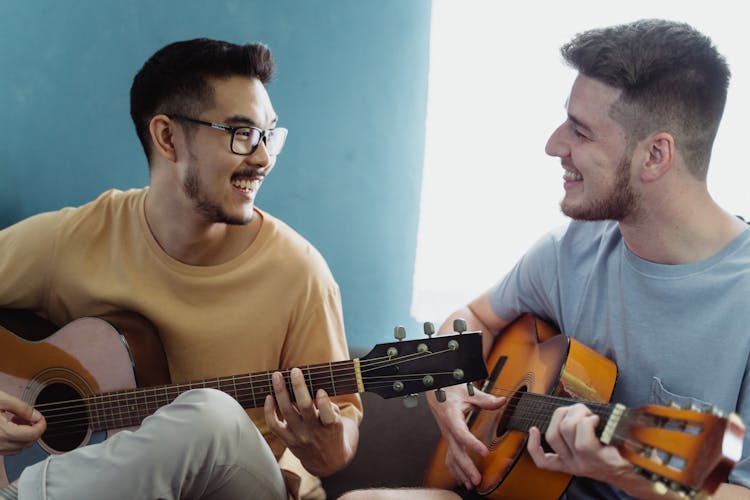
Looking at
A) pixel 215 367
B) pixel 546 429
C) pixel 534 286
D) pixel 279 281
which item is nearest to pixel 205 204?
pixel 279 281

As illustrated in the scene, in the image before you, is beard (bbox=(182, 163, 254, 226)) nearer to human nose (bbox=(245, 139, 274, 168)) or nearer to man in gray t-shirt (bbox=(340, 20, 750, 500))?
human nose (bbox=(245, 139, 274, 168))

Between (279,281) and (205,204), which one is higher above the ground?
(205,204)

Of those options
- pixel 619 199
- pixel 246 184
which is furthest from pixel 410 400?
pixel 246 184

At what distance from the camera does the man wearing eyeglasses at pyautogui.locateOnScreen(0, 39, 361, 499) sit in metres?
1.94

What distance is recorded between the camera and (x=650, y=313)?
5.32 feet

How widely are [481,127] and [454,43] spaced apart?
0.94 ft

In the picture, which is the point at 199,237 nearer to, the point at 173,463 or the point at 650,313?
the point at 173,463

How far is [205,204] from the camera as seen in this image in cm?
196

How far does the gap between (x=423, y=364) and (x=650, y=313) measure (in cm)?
47

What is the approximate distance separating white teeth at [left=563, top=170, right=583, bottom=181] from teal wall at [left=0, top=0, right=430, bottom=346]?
3.14 ft

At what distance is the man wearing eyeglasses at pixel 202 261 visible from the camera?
1.94 meters

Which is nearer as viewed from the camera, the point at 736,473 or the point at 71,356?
the point at 736,473

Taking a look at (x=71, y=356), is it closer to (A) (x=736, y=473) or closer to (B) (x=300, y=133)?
(B) (x=300, y=133)

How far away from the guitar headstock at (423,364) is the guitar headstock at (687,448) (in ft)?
1.49
